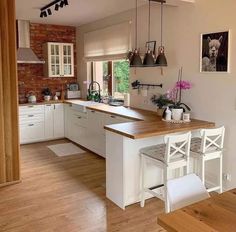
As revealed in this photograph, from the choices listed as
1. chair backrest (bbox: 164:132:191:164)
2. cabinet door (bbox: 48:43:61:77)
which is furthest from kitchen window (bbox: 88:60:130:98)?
chair backrest (bbox: 164:132:191:164)

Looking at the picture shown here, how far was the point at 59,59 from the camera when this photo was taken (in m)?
6.17

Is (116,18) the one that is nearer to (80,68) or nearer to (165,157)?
(80,68)

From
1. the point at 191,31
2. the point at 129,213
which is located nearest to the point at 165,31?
the point at 191,31

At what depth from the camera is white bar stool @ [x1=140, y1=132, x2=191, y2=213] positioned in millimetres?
2803

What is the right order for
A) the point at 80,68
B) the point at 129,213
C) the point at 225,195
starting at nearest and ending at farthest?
the point at 225,195, the point at 129,213, the point at 80,68

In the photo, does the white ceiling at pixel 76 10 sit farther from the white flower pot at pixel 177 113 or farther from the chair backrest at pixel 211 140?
the chair backrest at pixel 211 140

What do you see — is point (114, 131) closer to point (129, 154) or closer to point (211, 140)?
point (129, 154)

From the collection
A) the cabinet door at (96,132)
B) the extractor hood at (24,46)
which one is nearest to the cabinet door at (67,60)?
the extractor hood at (24,46)

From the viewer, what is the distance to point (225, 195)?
1.75 meters

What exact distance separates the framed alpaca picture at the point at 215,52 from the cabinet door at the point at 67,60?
3559 mm

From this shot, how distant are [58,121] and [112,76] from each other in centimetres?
155

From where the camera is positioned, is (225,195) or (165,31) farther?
(165,31)

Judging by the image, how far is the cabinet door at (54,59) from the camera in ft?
19.8

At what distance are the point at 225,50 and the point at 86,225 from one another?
238 centimetres
